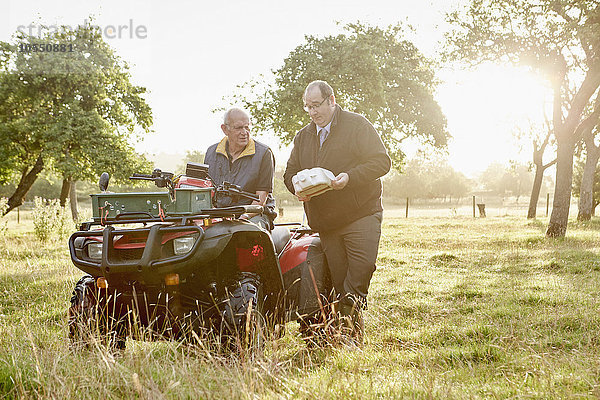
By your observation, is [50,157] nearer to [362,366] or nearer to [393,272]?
[393,272]

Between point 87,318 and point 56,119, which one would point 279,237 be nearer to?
point 87,318

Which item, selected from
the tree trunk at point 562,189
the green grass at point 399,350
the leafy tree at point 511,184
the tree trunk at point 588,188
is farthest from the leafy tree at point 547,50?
the leafy tree at point 511,184

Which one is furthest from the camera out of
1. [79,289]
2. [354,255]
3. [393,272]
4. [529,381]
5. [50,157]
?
[50,157]

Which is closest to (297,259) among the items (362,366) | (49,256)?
(362,366)

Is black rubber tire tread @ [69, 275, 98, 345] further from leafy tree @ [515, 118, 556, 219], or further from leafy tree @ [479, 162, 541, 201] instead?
leafy tree @ [479, 162, 541, 201]

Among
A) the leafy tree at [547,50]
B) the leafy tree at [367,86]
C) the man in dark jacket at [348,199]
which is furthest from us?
the leafy tree at [367,86]

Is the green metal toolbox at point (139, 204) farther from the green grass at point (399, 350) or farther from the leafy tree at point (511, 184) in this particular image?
the leafy tree at point (511, 184)

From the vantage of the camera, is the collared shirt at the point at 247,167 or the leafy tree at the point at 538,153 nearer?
the collared shirt at the point at 247,167

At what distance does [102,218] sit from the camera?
3.72m

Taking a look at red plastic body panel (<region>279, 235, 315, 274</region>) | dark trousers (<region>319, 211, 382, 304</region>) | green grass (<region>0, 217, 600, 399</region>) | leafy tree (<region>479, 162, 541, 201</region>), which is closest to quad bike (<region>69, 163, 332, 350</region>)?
green grass (<region>0, 217, 600, 399</region>)

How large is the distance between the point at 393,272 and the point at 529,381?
657 centimetres

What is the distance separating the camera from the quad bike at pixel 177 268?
144 inches

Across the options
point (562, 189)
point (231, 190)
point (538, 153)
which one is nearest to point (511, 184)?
point (538, 153)

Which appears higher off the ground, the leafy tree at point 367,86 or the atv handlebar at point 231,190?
the leafy tree at point 367,86
